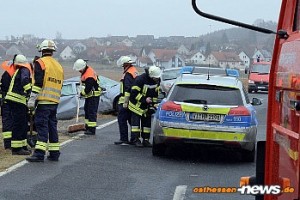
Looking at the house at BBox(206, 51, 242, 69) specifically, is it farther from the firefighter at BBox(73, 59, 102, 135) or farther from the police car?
the police car

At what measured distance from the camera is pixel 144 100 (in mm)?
12203

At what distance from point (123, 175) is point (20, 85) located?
9.11ft

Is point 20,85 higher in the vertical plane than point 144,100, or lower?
higher

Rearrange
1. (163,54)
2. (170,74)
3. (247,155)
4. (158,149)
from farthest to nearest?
(163,54) → (170,74) → (158,149) → (247,155)

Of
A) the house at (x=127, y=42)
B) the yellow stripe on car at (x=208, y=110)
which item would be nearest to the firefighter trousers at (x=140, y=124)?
the yellow stripe on car at (x=208, y=110)

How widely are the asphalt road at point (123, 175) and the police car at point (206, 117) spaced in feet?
1.44

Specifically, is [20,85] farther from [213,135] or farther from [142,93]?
[213,135]

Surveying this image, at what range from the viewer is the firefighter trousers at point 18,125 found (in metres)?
10.7

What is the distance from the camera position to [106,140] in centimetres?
1345

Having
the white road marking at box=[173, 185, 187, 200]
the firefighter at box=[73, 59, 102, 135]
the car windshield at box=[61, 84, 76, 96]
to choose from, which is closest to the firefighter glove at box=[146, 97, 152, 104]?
the firefighter at box=[73, 59, 102, 135]

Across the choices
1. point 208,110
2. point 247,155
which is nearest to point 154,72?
point 208,110

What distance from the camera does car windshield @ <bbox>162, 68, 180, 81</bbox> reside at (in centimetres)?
2592

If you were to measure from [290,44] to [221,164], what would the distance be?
703cm

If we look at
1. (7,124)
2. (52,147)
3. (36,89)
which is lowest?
(52,147)
